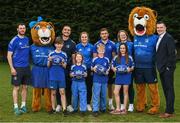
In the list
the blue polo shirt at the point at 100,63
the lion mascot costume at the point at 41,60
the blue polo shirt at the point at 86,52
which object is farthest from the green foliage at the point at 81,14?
the blue polo shirt at the point at 100,63

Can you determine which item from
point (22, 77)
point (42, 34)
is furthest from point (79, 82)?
point (42, 34)

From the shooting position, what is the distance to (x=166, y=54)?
873 centimetres

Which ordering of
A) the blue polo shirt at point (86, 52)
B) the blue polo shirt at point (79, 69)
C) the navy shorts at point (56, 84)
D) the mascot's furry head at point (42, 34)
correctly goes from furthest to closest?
the mascot's furry head at point (42, 34)
the blue polo shirt at point (86, 52)
the navy shorts at point (56, 84)
the blue polo shirt at point (79, 69)

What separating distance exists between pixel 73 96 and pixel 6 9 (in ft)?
42.8

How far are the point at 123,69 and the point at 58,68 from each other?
51.3 inches

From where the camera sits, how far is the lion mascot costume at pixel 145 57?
29.9 ft

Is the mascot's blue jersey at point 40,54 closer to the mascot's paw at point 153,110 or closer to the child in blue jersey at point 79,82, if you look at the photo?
the child in blue jersey at point 79,82

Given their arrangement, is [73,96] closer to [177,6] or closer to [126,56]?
[126,56]

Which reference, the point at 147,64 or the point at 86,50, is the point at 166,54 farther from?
the point at 86,50

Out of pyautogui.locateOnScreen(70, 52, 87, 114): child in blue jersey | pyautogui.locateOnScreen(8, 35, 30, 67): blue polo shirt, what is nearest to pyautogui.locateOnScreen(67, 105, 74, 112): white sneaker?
pyautogui.locateOnScreen(70, 52, 87, 114): child in blue jersey

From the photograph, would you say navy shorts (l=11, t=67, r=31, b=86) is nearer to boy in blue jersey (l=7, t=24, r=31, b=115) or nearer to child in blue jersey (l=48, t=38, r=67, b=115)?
boy in blue jersey (l=7, t=24, r=31, b=115)

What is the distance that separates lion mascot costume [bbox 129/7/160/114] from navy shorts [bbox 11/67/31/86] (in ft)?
7.29

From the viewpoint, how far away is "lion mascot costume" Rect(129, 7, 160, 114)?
9102 millimetres

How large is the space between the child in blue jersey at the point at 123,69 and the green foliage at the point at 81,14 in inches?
465
